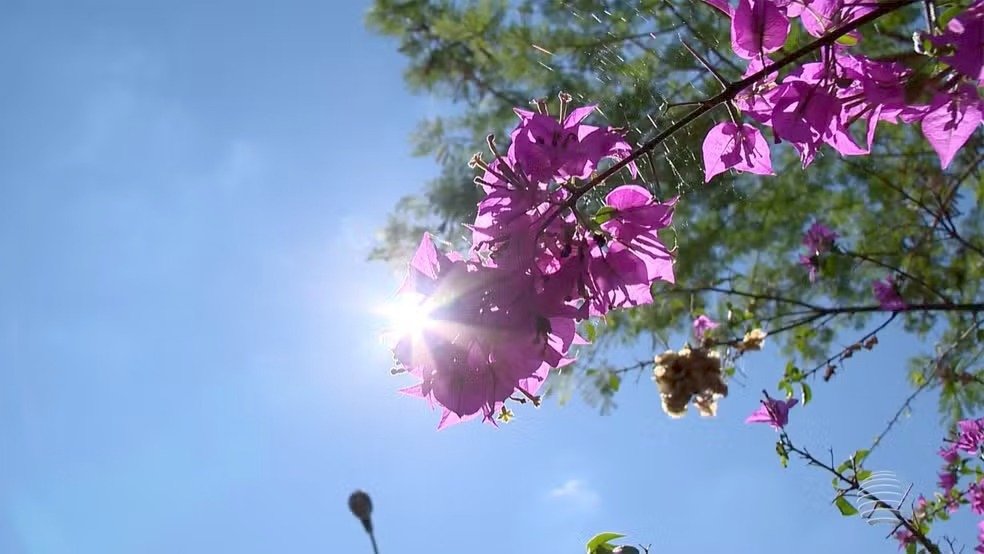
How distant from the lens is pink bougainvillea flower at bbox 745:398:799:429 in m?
1.59

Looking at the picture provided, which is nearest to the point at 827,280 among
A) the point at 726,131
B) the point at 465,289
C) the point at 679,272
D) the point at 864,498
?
the point at 679,272

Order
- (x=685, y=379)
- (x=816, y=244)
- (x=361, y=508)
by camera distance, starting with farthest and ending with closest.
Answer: (x=816, y=244), (x=685, y=379), (x=361, y=508)

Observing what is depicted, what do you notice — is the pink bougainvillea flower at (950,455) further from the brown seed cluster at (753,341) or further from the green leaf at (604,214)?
the green leaf at (604,214)

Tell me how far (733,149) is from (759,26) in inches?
5.4

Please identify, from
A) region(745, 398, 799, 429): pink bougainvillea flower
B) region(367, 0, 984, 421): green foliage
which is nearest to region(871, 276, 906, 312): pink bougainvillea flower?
region(367, 0, 984, 421): green foliage

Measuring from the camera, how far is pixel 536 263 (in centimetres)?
78

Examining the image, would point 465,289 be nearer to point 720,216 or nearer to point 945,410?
point 945,410

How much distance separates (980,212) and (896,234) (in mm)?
412

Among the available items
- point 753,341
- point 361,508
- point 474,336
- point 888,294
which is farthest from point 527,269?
point 888,294

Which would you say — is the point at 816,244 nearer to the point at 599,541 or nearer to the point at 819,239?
the point at 819,239

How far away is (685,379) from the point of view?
1.79 m

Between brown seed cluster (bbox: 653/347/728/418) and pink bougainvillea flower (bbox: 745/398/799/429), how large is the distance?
14cm

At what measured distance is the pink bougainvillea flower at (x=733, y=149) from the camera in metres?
0.82

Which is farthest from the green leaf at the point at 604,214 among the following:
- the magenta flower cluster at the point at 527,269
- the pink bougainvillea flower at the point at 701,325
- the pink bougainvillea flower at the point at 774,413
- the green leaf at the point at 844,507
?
the pink bougainvillea flower at the point at 701,325
